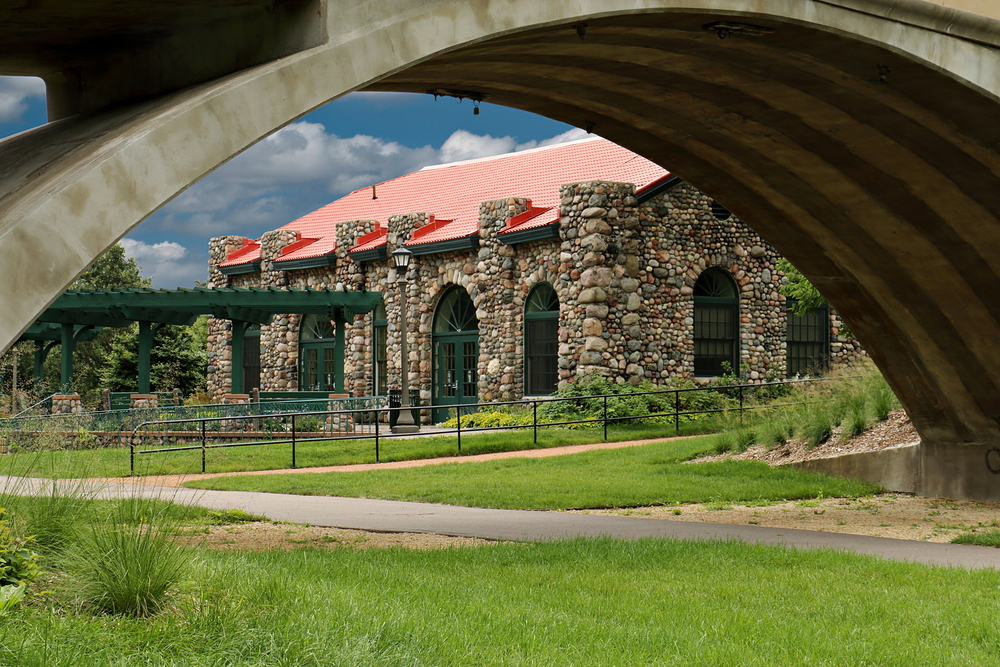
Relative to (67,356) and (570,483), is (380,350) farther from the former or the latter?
(570,483)

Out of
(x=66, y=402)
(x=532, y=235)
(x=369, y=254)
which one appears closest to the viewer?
(x=532, y=235)

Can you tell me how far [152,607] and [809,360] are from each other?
944 inches

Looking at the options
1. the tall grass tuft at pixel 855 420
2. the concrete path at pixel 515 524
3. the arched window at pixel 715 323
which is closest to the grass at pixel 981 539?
the concrete path at pixel 515 524

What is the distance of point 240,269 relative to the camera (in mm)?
37406

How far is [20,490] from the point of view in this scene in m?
7.69

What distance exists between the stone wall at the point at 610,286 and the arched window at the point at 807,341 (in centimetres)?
29

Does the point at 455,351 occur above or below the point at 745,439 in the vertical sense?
above

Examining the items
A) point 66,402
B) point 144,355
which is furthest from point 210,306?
point 66,402

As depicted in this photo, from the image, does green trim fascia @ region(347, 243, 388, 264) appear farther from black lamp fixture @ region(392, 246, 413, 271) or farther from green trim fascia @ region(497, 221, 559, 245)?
black lamp fixture @ region(392, 246, 413, 271)

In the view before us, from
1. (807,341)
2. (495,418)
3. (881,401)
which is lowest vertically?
(495,418)

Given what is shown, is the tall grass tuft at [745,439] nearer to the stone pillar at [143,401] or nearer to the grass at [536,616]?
the grass at [536,616]

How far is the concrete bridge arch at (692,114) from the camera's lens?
16.8 feet

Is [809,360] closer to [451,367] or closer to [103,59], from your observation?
[451,367]

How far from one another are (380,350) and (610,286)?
9907mm
